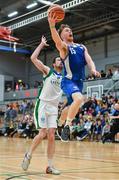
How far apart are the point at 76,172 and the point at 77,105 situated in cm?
97

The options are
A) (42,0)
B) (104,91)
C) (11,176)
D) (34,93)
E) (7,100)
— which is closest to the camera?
(11,176)

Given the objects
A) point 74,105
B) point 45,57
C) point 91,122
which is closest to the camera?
point 74,105

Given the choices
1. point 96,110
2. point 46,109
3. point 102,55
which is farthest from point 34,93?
point 46,109

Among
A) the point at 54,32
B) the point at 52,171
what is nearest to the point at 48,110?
the point at 52,171

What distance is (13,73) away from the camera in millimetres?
38750

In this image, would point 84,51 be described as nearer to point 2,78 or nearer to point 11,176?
point 11,176

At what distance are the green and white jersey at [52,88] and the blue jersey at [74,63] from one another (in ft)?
0.63

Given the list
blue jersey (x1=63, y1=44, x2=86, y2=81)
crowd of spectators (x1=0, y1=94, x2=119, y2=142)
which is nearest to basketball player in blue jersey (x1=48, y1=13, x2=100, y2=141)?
blue jersey (x1=63, y1=44, x2=86, y2=81)

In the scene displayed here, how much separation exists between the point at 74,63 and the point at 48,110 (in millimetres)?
786

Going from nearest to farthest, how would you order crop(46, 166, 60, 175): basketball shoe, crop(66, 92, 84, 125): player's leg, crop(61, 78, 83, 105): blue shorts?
crop(46, 166, 60, 175): basketball shoe < crop(66, 92, 84, 125): player's leg < crop(61, 78, 83, 105): blue shorts

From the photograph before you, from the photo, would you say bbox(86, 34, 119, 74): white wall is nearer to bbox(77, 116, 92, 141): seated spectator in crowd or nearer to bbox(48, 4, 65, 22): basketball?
bbox(77, 116, 92, 141): seated spectator in crowd

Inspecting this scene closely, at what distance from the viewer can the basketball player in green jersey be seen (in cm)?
549

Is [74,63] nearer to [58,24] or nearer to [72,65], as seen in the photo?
[72,65]

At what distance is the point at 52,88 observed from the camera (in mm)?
5602
